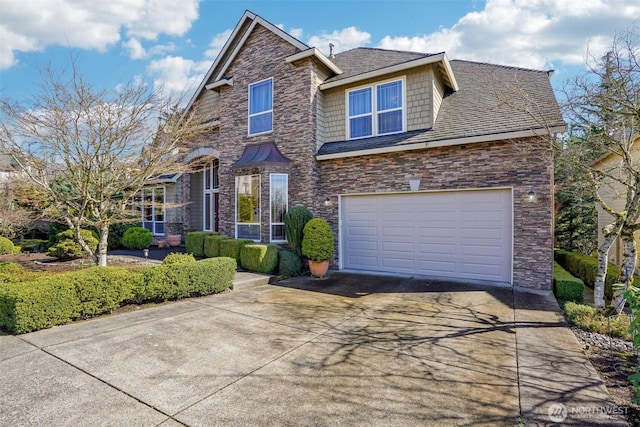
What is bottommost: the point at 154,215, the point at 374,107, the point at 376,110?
the point at 154,215

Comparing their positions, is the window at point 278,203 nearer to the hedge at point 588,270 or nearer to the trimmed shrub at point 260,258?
the trimmed shrub at point 260,258

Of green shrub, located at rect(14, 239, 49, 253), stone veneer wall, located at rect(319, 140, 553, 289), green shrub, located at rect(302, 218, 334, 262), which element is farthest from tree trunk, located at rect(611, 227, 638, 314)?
green shrub, located at rect(14, 239, 49, 253)

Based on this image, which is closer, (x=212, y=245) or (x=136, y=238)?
(x=212, y=245)

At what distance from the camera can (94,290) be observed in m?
5.94

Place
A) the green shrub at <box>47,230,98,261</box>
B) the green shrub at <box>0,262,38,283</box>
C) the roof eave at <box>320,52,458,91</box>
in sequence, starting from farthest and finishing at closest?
1. the green shrub at <box>47,230,98,261</box>
2. the roof eave at <box>320,52,458,91</box>
3. the green shrub at <box>0,262,38,283</box>

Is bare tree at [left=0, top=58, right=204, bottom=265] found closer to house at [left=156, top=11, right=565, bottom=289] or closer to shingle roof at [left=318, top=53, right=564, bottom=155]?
house at [left=156, top=11, right=565, bottom=289]

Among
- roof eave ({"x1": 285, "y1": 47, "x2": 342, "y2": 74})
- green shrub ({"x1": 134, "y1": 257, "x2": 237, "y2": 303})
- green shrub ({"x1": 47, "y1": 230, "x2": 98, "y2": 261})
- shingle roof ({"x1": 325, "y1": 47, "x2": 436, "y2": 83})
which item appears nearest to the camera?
green shrub ({"x1": 134, "y1": 257, "x2": 237, "y2": 303})

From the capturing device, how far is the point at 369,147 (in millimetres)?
10109

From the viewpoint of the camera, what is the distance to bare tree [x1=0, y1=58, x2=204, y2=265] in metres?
6.96

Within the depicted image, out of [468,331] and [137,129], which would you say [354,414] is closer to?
[468,331]

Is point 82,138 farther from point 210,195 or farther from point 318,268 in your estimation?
point 210,195

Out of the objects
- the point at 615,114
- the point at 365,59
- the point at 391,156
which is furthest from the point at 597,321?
the point at 365,59

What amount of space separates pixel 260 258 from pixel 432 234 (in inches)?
203

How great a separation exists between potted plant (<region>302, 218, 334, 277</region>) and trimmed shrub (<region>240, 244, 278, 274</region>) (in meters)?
1.00
